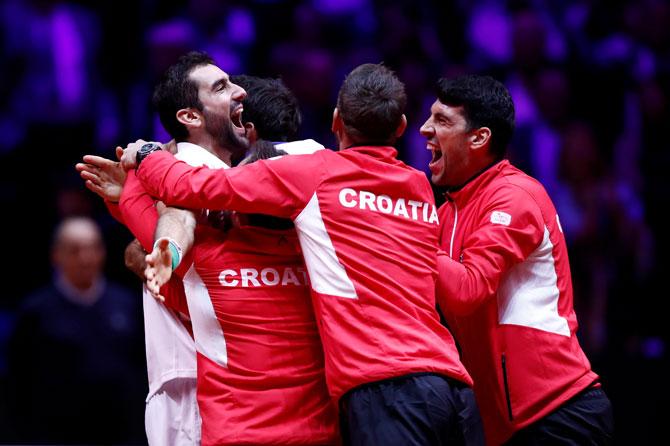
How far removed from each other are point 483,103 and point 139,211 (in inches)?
53.4

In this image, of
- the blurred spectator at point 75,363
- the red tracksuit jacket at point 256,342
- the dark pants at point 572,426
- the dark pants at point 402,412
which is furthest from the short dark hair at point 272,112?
the blurred spectator at point 75,363

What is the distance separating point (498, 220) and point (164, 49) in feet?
12.9

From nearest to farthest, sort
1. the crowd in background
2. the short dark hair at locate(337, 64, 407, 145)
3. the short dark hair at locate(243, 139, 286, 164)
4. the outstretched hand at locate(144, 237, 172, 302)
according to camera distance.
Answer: the outstretched hand at locate(144, 237, 172, 302)
the short dark hair at locate(337, 64, 407, 145)
the short dark hair at locate(243, 139, 286, 164)
the crowd in background

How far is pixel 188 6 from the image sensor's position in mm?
7047

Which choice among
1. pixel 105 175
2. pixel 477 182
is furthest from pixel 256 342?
pixel 477 182

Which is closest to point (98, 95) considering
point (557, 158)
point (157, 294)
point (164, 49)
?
point (164, 49)

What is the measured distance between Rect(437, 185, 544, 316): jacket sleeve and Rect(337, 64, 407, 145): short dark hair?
483 mm

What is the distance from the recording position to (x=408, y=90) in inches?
262

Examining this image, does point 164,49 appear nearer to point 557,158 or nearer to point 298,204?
point 557,158

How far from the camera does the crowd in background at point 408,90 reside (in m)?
6.38

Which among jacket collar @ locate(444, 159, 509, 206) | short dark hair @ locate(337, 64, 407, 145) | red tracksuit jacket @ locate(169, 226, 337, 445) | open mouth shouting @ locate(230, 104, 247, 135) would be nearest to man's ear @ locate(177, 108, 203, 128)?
open mouth shouting @ locate(230, 104, 247, 135)

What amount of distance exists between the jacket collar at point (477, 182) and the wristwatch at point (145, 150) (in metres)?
1.16

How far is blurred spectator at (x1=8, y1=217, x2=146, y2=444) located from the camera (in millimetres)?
5641

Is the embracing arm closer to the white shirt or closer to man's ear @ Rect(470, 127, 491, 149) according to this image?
the white shirt
